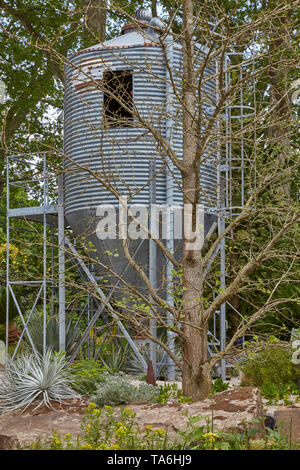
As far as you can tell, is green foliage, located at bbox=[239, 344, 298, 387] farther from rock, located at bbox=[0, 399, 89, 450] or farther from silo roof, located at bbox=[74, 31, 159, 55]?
silo roof, located at bbox=[74, 31, 159, 55]

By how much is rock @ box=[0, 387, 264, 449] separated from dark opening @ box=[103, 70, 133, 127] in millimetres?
3164

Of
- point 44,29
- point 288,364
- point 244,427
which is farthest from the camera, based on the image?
point 44,29

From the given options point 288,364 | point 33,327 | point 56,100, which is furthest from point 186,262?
point 56,100

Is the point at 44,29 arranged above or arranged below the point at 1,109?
above

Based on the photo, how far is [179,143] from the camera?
37.6 feet

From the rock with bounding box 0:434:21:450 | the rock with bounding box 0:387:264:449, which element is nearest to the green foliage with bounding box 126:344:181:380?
the rock with bounding box 0:387:264:449

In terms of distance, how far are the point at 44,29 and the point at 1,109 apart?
2566 millimetres

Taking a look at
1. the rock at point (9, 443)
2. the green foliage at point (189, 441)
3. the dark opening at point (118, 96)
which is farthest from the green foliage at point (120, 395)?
the dark opening at point (118, 96)

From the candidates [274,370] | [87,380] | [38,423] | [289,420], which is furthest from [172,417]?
[274,370]

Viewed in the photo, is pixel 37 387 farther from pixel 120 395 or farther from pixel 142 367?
pixel 142 367

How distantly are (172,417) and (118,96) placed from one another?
12.2 ft

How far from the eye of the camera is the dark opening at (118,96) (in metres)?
7.65

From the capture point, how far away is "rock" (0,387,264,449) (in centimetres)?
626

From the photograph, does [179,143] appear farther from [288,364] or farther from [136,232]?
[288,364]
